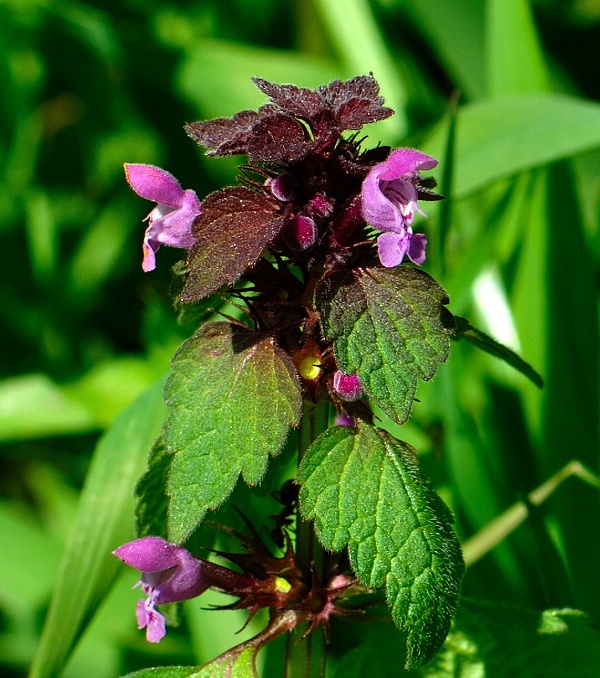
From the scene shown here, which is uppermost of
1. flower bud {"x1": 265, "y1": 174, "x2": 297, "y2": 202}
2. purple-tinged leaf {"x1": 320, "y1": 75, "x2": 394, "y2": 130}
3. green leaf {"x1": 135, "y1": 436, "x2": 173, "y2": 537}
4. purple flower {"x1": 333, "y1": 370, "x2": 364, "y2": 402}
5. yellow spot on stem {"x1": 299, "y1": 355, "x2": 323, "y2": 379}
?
purple-tinged leaf {"x1": 320, "y1": 75, "x2": 394, "y2": 130}

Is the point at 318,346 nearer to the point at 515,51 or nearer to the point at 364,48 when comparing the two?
the point at 515,51

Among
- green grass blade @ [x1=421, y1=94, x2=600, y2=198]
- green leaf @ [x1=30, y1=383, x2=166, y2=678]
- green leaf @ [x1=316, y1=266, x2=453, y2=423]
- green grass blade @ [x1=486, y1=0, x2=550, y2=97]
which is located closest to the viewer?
green leaf @ [x1=316, y1=266, x2=453, y2=423]

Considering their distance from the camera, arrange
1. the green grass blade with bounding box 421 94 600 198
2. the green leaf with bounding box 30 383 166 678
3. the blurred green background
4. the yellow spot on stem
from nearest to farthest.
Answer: the yellow spot on stem < the green leaf with bounding box 30 383 166 678 < the blurred green background < the green grass blade with bounding box 421 94 600 198

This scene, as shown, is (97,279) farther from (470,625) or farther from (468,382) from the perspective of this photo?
(470,625)

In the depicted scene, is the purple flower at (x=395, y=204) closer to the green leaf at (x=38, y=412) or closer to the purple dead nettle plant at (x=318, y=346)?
the purple dead nettle plant at (x=318, y=346)

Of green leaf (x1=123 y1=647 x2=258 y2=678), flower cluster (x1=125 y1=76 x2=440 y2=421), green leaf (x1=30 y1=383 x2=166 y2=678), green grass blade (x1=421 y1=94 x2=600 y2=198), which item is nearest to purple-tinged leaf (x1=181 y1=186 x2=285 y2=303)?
flower cluster (x1=125 y1=76 x2=440 y2=421)

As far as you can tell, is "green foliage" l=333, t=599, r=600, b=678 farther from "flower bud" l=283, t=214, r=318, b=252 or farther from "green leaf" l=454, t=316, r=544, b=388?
"flower bud" l=283, t=214, r=318, b=252

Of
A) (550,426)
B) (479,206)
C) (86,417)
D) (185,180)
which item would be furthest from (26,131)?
(550,426)
